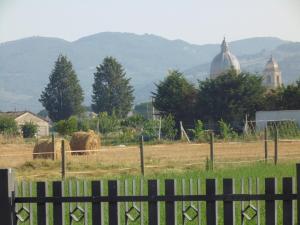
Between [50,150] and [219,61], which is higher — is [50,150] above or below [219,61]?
below

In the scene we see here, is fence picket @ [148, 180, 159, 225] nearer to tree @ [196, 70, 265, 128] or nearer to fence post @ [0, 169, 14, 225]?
fence post @ [0, 169, 14, 225]

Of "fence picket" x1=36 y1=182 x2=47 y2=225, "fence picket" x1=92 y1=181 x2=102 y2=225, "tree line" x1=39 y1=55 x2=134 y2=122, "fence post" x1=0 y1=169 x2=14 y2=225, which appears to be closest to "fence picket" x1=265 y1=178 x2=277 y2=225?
"fence picket" x1=92 y1=181 x2=102 y2=225

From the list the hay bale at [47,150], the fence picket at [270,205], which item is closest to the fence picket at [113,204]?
the fence picket at [270,205]

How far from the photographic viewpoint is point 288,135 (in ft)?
151

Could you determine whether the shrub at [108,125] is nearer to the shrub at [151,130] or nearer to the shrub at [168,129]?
the shrub at [151,130]

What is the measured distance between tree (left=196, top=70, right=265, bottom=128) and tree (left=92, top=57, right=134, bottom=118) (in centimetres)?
4255

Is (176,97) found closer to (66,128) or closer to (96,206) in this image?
(66,128)

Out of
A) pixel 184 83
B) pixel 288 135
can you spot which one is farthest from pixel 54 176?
pixel 184 83

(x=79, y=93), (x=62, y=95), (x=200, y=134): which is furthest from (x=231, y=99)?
(x=62, y=95)

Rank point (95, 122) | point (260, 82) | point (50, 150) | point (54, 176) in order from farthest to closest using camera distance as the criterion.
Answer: point (95, 122)
point (260, 82)
point (50, 150)
point (54, 176)

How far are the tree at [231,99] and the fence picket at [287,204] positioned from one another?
53.4 m

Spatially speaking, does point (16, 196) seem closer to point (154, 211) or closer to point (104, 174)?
point (154, 211)

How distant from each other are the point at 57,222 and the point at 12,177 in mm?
547

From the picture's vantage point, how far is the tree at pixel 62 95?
104625 millimetres
